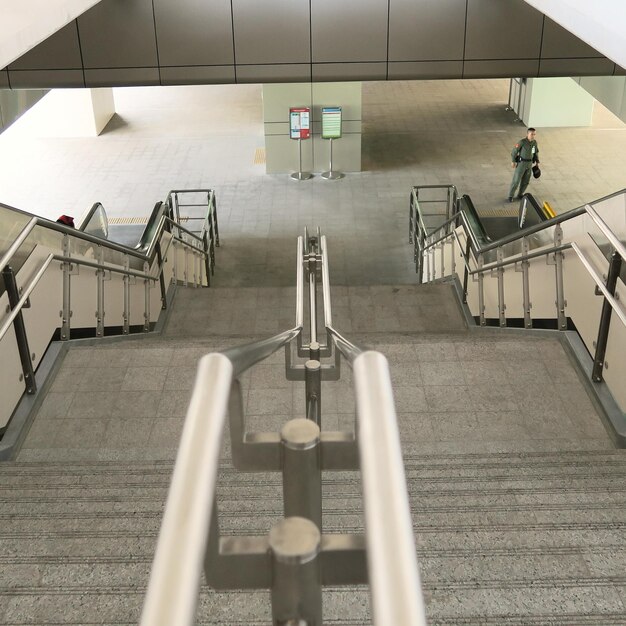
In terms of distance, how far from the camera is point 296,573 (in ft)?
2.63

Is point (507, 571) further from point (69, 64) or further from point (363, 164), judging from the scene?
point (363, 164)

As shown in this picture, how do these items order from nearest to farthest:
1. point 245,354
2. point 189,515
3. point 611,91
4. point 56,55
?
point 189,515
point 245,354
point 56,55
point 611,91

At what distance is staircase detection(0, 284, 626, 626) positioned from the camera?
2291mm

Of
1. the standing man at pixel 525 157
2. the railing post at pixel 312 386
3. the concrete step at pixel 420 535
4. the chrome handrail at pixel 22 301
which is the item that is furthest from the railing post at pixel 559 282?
the standing man at pixel 525 157

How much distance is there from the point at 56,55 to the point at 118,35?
0.82m

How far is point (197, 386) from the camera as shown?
91 centimetres

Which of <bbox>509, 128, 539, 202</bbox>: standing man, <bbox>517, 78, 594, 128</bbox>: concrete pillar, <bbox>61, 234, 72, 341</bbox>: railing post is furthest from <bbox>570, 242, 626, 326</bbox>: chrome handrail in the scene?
<bbox>517, 78, 594, 128</bbox>: concrete pillar

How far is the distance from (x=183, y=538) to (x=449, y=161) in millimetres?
14420

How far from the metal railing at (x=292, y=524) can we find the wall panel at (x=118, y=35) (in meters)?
8.40

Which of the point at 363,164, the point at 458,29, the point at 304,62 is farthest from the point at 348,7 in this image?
the point at 363,164

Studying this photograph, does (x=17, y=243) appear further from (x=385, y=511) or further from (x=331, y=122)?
(x=331, y=122)

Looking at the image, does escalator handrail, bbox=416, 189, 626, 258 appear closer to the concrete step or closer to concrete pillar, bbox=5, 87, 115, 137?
the concrete step

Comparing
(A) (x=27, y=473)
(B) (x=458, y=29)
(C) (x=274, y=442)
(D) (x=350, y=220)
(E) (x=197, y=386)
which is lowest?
(D) (x=350, y=220)

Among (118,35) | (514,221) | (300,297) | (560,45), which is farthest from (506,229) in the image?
(300,297)
